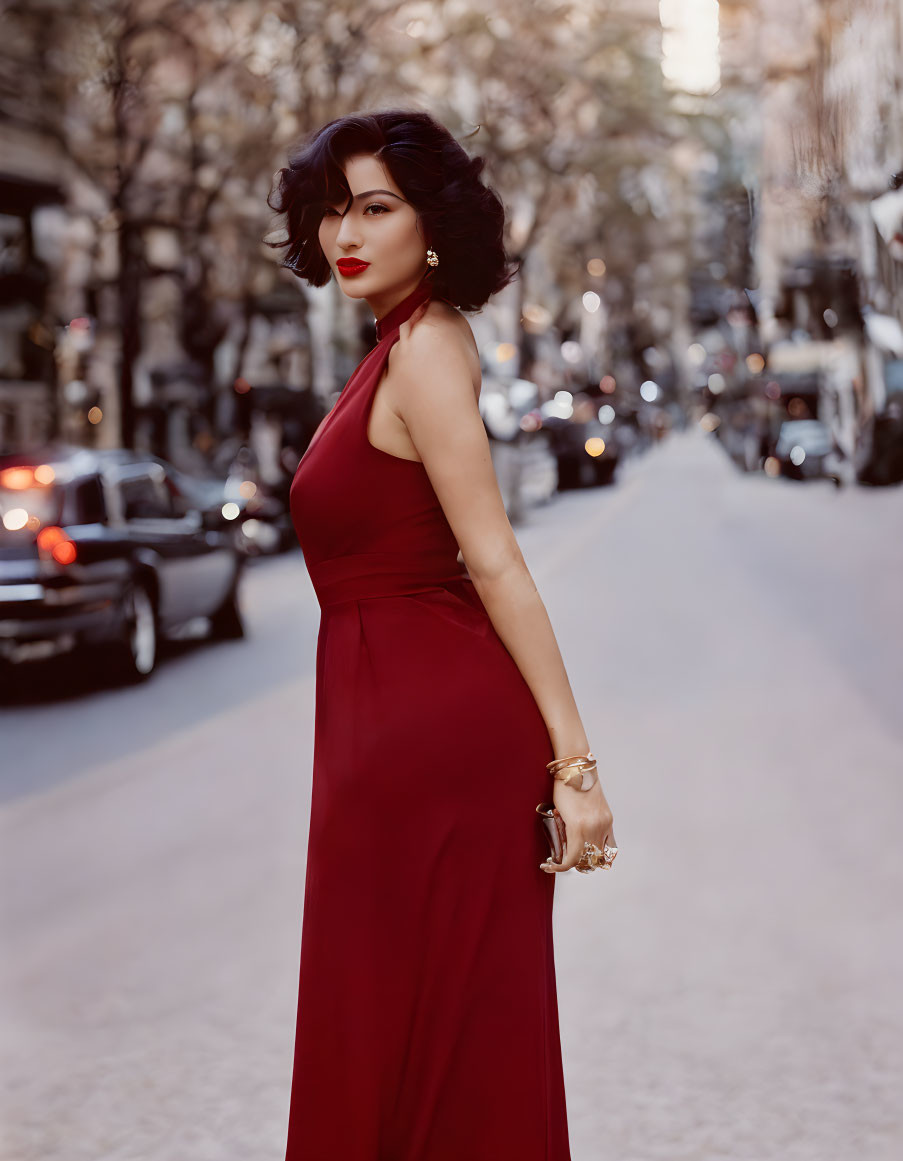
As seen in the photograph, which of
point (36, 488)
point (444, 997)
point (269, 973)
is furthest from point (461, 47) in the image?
point (444, 997)

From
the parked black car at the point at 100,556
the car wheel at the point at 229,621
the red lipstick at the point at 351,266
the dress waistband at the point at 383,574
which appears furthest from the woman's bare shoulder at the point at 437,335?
the car wheel at the point at 229,621

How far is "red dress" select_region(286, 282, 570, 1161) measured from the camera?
2.49 m

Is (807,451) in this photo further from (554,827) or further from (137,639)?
(554,827)

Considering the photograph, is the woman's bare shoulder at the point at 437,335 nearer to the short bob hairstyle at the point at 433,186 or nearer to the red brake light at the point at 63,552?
the short bob hairstyle at the point at 433,186

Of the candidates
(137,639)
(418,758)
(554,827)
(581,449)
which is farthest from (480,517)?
(581,449)

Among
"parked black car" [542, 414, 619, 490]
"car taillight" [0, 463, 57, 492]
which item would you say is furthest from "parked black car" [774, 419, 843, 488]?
"car taillight" [0, 463, 57, 492]

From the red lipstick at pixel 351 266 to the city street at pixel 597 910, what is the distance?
3.33 feet

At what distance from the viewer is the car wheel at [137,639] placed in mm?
11781

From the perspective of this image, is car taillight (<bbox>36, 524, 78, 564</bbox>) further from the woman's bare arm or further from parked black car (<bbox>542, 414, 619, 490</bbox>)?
parked black car (<bbox>542, 414, 619, 490</bbox>)

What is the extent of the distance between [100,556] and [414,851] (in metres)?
9.22

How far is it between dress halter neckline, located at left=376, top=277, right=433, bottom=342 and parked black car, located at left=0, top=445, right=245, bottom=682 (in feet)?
28.8

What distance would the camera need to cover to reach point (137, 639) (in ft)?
39.2

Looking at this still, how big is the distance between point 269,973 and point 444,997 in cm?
273

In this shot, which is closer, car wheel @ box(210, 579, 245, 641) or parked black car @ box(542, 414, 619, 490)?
car wheel @ box(210, 579, 245, 641)
